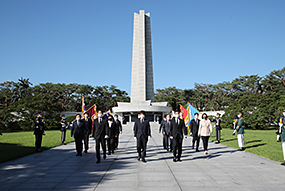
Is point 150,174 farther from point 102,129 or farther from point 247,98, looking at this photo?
point 247,98

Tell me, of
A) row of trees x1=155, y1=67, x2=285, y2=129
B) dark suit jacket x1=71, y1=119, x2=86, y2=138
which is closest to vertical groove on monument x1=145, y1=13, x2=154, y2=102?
row of trees x1=155, y1=67, x2=285, y2=129

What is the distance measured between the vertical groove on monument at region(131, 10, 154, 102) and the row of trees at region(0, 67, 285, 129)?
13.2 meters

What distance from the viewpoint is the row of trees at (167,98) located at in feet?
102

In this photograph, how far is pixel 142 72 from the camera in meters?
39.8

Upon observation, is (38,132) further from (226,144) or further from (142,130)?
(226,144)

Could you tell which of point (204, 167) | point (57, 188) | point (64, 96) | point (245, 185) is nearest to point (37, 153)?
point (57, 188)

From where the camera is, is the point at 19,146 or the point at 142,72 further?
A: the point at 142,72

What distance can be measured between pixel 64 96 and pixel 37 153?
4675 centimetres

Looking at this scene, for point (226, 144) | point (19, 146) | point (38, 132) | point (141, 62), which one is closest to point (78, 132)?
point (38, 132)

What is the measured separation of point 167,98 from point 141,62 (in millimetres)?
26195

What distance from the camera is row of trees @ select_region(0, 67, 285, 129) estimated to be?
102ft

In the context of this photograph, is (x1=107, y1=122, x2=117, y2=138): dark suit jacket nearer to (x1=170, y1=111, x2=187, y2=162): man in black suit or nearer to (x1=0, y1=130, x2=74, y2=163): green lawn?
(x1=170, y1=111, x2=187, y2=162): man in black suit

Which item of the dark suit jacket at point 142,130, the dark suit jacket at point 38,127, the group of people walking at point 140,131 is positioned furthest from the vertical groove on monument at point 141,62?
the dark suit jacket at point 142,130

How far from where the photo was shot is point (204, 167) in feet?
23.0
